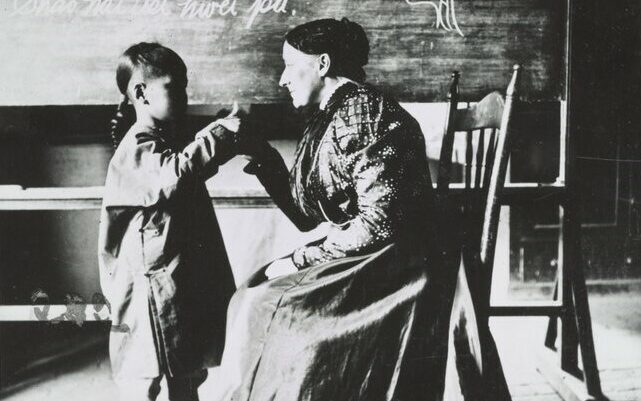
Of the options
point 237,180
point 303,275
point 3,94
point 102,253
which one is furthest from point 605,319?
point 3,94

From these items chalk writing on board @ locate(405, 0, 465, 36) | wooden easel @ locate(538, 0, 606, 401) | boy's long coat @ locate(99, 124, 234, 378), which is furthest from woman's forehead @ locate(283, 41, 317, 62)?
wooden easel @ locate(538, 0, 606, 401)

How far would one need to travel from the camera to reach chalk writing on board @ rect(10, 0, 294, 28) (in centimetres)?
226

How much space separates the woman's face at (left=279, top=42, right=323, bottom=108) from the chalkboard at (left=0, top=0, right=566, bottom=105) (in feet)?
2.18

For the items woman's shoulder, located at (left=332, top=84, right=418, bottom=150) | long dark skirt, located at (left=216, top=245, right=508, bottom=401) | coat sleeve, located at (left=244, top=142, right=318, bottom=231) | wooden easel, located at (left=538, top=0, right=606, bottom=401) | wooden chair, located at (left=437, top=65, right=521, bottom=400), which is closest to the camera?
long dark skirt, located at (left=216, top=245, right=508, bottom=401)

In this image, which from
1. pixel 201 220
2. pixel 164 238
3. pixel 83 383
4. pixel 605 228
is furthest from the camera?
pixel 605 228

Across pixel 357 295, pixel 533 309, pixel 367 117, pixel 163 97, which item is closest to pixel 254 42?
pixel 163 97

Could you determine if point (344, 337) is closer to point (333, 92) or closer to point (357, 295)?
point (357, 295)

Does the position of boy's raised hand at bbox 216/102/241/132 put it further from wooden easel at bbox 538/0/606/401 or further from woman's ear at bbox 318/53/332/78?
wooden easel at bbox 538/0/606/401

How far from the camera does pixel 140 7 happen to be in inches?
89.3

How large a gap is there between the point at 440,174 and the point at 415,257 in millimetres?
604

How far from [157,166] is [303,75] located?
21.7 inches

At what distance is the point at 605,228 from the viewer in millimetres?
4062

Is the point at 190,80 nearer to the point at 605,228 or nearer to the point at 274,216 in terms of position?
the point at 274,216

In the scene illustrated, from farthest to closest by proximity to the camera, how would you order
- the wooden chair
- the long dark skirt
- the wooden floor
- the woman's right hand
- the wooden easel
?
the wooden floor → the wooden easel → the woman's right hand → the wooden chair → the long dark skirt
